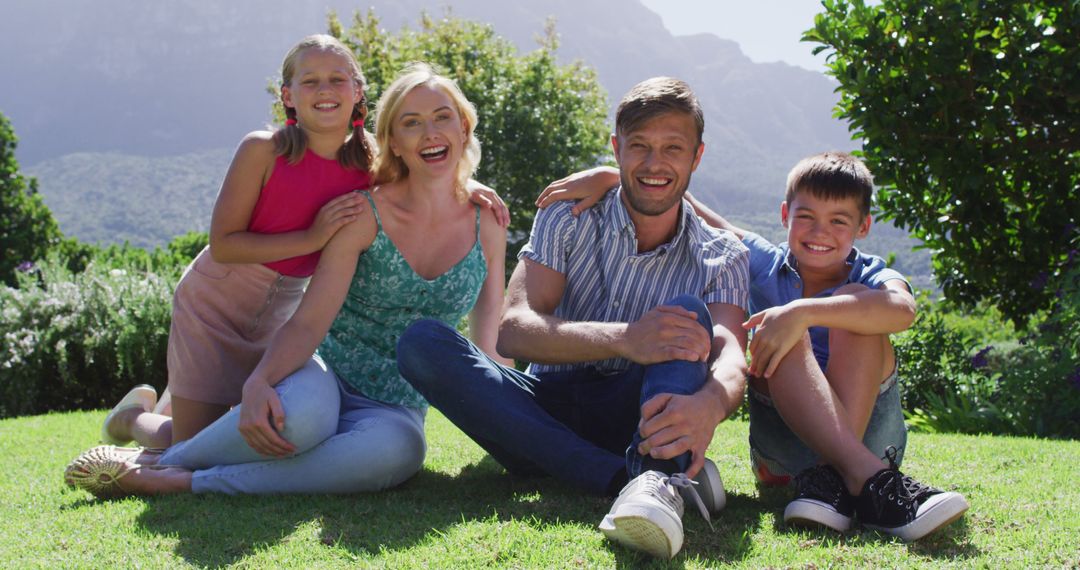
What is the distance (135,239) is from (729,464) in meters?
121

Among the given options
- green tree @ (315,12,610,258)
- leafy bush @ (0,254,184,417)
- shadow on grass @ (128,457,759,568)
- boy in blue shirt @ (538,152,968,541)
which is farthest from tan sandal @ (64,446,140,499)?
green tree @ (315,12,610,258)

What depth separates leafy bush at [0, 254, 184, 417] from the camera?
7367 mm

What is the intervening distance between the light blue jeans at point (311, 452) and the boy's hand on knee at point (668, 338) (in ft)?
3.32

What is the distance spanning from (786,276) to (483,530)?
1.59m

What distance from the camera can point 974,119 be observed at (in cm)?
618

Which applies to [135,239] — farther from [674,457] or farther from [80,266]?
[674,457]

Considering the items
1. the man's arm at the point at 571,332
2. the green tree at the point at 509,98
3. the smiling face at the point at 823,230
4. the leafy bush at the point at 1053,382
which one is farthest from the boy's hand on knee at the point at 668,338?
the green tree at the point at 509,98

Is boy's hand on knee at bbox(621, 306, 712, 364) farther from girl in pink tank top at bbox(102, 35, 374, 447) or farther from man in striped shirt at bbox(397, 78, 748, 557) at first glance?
girl in pink tank top at bbox(102, 35, 374, 447)

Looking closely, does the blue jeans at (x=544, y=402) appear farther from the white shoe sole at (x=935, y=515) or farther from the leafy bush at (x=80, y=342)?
the leafy bush at (x=80, y=342)

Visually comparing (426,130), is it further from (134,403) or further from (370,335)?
(134,403)

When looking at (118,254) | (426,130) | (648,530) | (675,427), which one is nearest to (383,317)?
(426,130)

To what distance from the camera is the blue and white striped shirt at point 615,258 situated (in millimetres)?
3324

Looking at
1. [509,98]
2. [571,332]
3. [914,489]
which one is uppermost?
[509,98]

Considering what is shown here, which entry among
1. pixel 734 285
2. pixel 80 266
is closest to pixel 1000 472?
pixel 734 285
